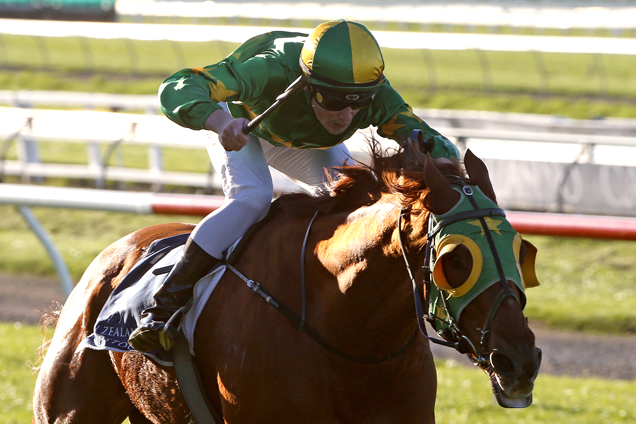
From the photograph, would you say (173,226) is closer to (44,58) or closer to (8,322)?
(8,322)

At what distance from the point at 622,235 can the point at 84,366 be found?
2.97m

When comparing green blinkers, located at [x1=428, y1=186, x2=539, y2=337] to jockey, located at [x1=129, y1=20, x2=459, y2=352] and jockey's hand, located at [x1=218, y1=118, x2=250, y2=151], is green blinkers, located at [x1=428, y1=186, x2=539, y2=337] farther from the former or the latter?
jockey's hand, located at [x1=218, y1=118, x2=250, y2=151]

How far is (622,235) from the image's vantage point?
4.55 metres

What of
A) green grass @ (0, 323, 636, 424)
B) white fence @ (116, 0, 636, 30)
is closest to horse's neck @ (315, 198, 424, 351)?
green grass @ (0, 323, 636, 424)

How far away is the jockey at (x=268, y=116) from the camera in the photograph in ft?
8.15

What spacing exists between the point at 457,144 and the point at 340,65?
7.49m

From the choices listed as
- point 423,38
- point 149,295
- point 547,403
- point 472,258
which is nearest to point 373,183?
point 472,258

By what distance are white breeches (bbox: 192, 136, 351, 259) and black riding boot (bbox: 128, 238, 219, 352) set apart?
4cm

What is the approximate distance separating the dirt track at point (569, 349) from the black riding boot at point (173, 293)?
3147 millimetres

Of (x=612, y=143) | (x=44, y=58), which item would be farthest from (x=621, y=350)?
(x=44, y=58)

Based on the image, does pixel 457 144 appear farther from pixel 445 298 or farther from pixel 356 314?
pixel 445 298

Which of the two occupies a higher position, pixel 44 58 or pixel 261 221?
pixel 261 221

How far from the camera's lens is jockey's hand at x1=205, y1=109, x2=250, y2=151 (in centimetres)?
238

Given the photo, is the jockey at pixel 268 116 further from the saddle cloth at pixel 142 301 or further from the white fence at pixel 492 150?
the white fence at pixel 492 150
